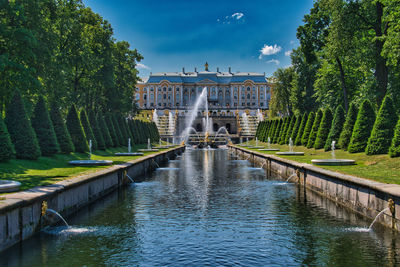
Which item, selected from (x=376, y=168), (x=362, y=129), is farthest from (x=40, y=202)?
(x=362, y=129)

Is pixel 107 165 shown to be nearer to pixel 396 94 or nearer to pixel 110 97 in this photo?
pixel 396 94

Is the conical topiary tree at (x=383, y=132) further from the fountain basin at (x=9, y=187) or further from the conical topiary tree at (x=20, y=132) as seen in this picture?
the conical topiary tree at (x=20, y=132)

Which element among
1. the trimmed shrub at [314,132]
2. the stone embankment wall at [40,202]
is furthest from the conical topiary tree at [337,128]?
the stone embankment wall at [40,202]

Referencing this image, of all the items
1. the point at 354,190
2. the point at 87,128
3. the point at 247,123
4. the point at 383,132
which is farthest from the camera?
the point at 247,123

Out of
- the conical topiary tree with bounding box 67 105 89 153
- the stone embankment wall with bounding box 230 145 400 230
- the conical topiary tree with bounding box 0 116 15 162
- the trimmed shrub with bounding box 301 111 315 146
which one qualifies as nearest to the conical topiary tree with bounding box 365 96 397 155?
the stone embankment wall with bounding box 230 145 400 230

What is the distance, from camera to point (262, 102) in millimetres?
130000

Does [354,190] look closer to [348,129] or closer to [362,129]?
[362,129]

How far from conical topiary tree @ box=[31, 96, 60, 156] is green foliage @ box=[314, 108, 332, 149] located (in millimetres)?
17839

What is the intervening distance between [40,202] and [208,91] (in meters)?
125

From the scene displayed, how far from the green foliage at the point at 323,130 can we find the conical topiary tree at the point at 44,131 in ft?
58.5

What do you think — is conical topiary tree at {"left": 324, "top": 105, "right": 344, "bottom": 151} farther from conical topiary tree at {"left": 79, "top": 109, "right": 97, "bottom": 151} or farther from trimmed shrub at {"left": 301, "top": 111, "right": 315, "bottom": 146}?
conical topiary tree at {"left": 79, "top": 109, "right": 97, "bottom": 151}

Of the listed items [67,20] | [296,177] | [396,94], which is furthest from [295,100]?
[296,177]

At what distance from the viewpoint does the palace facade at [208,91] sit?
12950 cm

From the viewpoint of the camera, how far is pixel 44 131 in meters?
18.9
